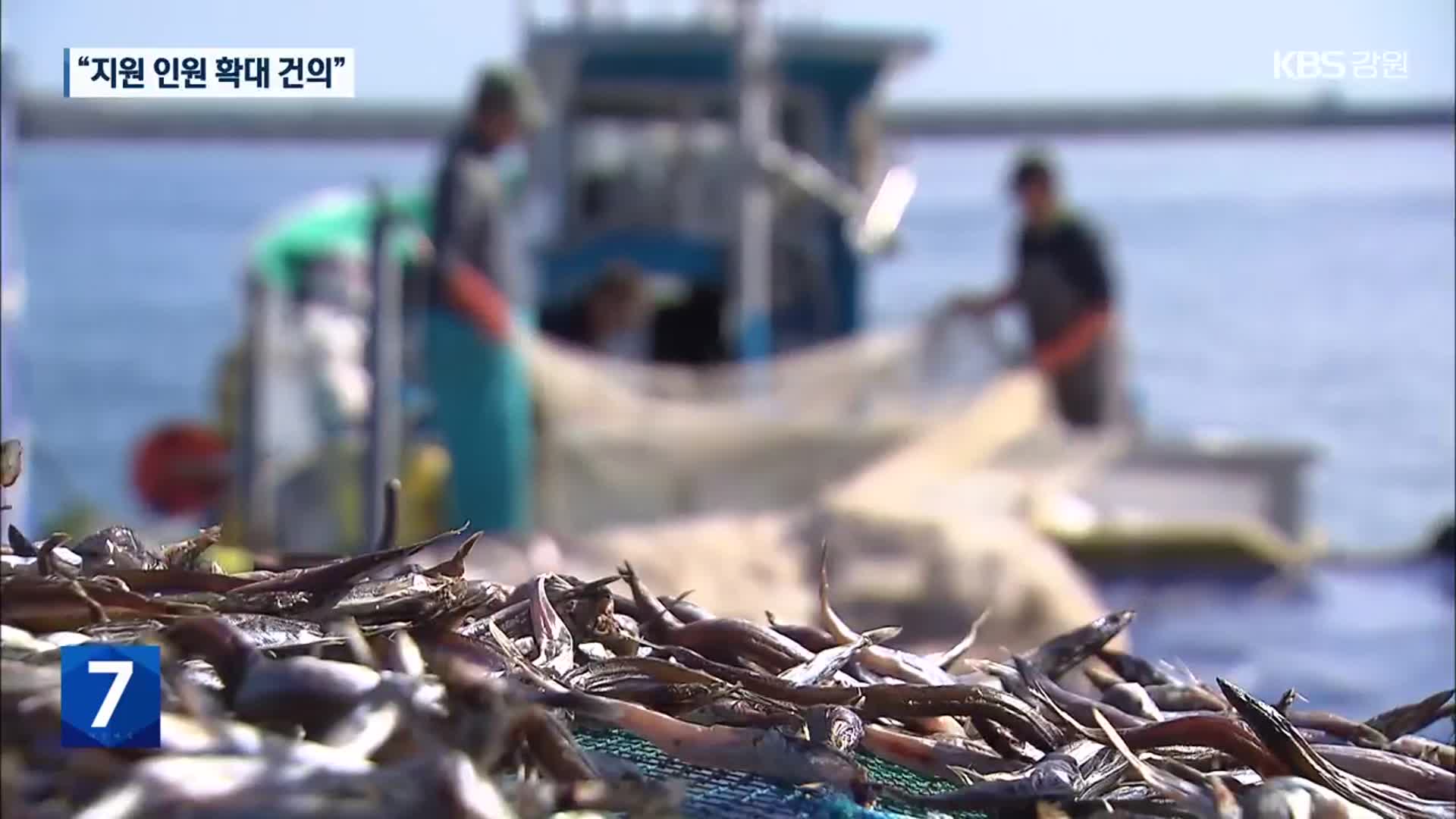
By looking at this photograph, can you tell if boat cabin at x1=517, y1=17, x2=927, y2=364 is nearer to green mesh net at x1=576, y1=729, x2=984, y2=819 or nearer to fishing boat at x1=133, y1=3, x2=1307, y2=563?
fishing boat at x1=133, y1=3, x2=1307, y2=563

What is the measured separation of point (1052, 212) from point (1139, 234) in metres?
31.0

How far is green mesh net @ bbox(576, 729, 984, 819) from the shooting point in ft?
3.48

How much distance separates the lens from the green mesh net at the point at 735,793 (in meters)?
1.06

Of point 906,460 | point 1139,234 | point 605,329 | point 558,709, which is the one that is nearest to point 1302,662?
point 906,460

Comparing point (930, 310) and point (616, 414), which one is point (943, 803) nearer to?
point (616, 414)

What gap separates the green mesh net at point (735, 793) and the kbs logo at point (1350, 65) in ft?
5.48

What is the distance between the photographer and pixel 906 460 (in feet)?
20.3

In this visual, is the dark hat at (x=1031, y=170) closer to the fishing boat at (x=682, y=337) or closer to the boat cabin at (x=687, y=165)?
the fishing boat at (x=682, y=337)

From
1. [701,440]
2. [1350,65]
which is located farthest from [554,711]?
[701,440]

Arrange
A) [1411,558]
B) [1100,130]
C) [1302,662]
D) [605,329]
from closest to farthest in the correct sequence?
[1302,662]
[1411,558]
[605,329]
[1100,130]

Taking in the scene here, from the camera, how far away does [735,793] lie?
42.4 inches

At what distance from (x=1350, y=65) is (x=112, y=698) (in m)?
2.07
